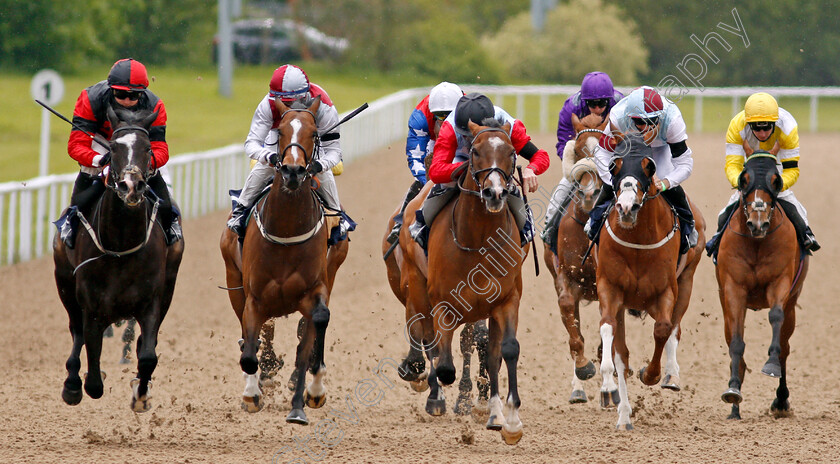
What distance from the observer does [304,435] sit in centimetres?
731

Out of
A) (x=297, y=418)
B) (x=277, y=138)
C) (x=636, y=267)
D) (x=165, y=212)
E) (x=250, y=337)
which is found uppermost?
(x=277, y=138)

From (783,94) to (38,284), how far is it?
19.3 meters

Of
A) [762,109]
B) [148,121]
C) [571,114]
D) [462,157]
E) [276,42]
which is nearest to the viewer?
[148,121]

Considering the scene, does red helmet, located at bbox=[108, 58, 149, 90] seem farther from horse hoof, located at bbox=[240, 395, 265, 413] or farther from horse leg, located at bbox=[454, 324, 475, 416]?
horse leg, located at bbox=[454, 324, 475, 416]

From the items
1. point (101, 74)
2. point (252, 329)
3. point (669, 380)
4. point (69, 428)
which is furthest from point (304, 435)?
point (101, 74)

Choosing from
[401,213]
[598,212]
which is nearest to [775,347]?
[598,212]

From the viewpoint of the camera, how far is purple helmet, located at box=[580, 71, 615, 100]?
842 cm

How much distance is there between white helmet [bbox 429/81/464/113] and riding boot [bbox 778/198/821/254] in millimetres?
2427

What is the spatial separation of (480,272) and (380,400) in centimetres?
225

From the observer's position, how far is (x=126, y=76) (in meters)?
7.07

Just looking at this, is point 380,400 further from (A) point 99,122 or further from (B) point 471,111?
(A) point 99,122

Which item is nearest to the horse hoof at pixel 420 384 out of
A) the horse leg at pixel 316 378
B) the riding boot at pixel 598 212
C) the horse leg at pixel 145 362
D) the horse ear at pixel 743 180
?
the horse leg at pixel 316 378

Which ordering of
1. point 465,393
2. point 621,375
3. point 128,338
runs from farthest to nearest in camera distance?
point 128,338 → point 465,393 → point 621,375

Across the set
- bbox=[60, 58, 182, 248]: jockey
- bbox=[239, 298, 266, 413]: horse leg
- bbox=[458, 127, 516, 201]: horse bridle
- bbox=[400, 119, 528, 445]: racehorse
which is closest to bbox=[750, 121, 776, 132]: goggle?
bbox=[400, 119, 528, 445]: racehorse
